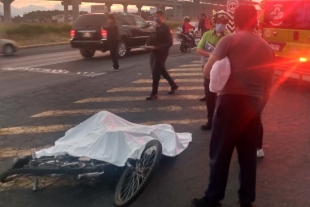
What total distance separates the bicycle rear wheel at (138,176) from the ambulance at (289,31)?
613cm

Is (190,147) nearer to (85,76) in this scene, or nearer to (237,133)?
(237,133)

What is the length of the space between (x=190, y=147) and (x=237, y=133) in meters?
2.12

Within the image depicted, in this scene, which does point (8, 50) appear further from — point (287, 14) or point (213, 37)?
point (213, 37)

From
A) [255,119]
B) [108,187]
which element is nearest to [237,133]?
[255,119]

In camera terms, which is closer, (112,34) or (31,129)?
(31,129)

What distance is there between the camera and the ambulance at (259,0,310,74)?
9.45 metres

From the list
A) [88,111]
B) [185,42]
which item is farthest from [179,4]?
[88,111]

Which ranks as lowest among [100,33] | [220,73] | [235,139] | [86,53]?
[86,53]

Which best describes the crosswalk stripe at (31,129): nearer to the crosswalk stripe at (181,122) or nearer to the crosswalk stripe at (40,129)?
the crosswalk stripe at (40,129)

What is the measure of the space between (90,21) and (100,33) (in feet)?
2.86

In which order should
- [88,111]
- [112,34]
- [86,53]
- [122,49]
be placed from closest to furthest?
[88,111]
[112,34]
[122,49]
[86,53]

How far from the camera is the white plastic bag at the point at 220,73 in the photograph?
3.57m

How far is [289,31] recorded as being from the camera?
985cm

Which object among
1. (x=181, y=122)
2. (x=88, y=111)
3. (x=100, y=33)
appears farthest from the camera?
(x=100, y=33)
